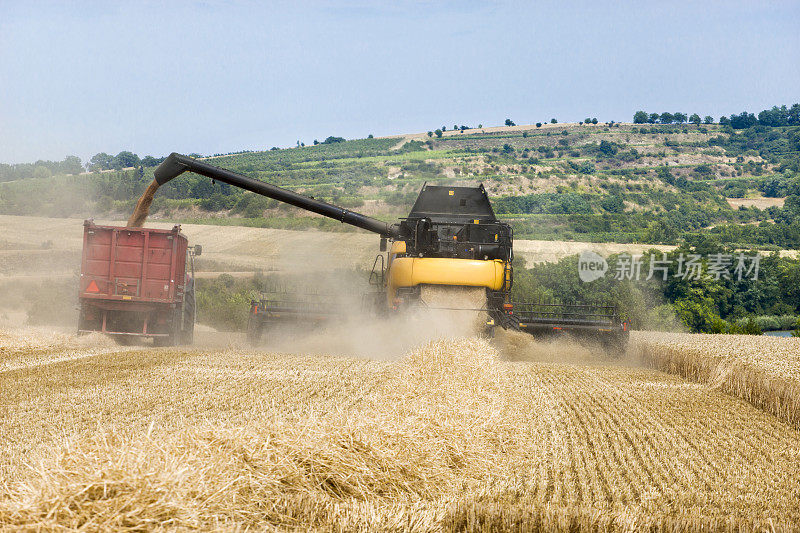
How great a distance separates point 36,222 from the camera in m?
46.7

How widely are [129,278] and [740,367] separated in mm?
12411

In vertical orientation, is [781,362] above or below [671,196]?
below

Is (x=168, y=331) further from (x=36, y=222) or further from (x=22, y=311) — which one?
(x=36, y=222)

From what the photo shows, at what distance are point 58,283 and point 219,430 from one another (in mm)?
25173

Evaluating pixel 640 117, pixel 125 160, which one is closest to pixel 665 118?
pixel 640 117

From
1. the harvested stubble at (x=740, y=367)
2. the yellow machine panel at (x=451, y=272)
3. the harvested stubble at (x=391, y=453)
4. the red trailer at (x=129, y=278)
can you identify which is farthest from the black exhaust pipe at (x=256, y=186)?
the harvested stubble at (x=740, y=367)

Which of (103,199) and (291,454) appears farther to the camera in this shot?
(103,199)

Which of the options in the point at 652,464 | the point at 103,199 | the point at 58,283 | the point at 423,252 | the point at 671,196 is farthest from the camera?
the point at 671,196

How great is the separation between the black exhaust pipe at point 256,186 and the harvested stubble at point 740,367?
21.6 ft

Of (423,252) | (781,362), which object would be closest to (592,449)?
(781,362)

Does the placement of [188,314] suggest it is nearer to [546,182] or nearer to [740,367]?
[740,367]

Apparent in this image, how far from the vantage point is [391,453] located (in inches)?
A: 230

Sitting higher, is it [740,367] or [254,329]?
[740,367]

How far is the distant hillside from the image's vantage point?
53.4 meters
